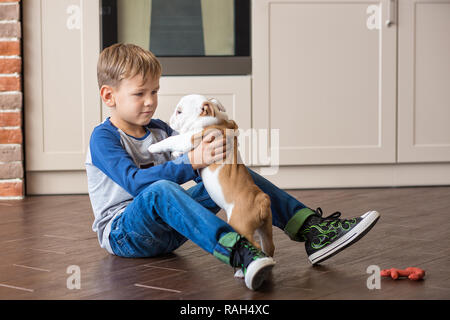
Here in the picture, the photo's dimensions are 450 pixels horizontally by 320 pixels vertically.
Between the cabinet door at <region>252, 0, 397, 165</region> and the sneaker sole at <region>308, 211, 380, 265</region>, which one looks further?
the cabinet door at <region>252, 0, 397, 165</region>

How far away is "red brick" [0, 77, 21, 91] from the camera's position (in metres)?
3.21

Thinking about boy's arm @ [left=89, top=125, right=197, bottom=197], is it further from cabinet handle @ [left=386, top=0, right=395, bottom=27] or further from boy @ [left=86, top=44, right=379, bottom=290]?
cabinet handle @ [left=386, top=0, right=395, bottom=27]

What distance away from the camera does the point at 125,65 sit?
6.01ft

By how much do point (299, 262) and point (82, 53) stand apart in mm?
1960

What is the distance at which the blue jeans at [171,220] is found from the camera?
1.53 m

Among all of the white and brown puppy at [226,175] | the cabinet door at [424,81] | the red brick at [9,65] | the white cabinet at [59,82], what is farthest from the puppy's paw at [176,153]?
the cabinet door at [424,81]

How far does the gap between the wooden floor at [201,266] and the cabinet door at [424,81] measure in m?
0.89

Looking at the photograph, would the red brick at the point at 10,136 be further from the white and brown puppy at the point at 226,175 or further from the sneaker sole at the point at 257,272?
the sneaker sole at the point at 257,272

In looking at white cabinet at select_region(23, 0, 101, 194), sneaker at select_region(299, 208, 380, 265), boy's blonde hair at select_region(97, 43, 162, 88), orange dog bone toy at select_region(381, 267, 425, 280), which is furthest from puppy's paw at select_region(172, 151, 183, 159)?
white cabinet at select_region(23, 0, 101, 194)

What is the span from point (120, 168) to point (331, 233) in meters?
0.57

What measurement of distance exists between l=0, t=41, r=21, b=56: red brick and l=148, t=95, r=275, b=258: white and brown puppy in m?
1.74

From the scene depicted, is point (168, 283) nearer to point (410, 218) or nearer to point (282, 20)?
point (410, 218)

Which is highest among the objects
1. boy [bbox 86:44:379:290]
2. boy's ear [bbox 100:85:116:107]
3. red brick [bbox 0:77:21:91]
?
red brick [bbox 0:77:21:91]

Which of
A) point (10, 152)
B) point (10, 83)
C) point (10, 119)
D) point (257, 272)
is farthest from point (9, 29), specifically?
point (257, 272)
